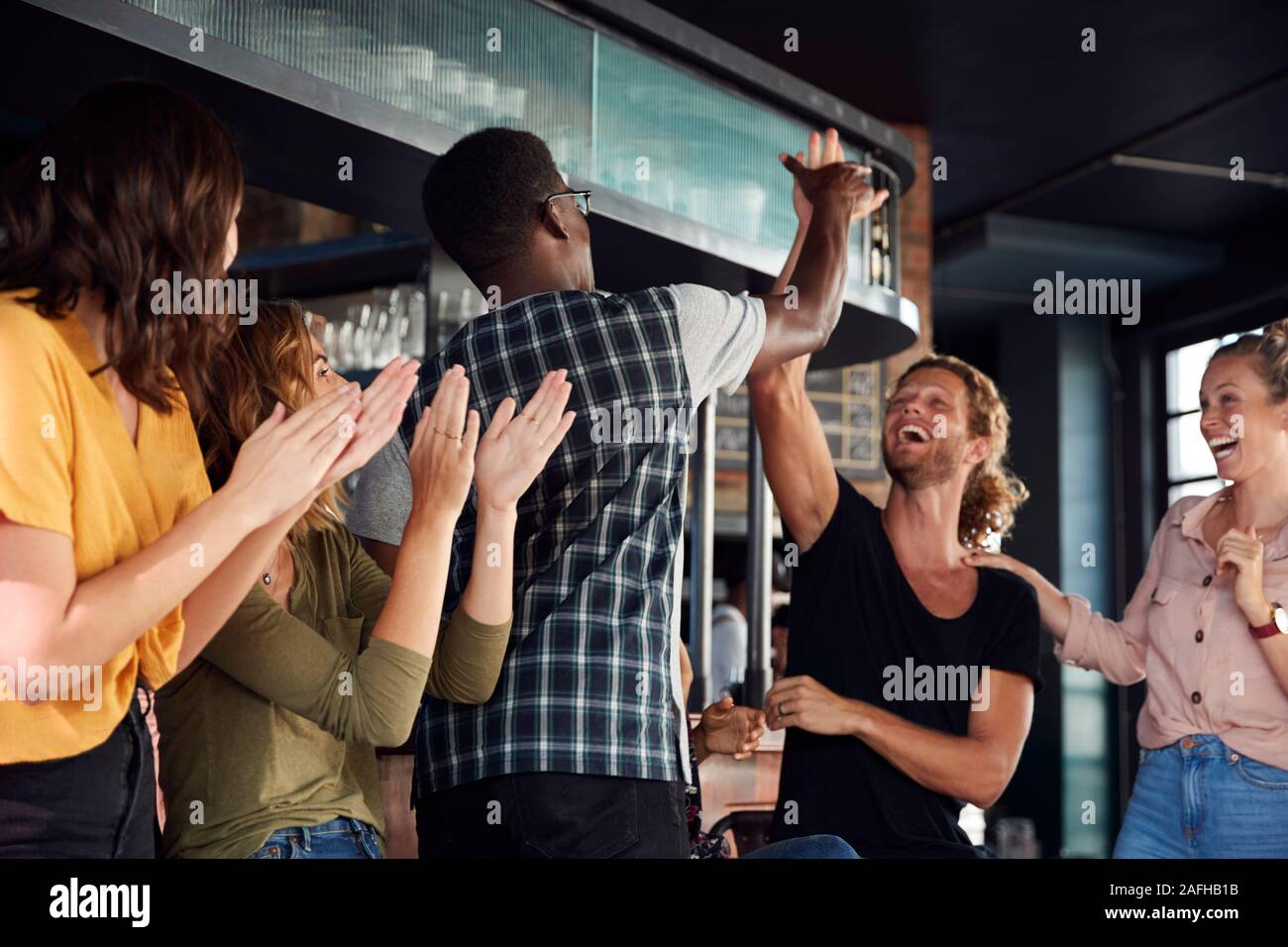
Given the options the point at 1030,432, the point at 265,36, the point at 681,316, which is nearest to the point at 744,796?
the point at 681,316

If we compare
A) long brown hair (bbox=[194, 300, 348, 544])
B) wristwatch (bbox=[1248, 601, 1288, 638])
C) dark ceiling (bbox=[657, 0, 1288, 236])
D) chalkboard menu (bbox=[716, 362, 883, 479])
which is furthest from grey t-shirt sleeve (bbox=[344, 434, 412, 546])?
chalkboard menu (bbox=[716, 362, 883, 479])

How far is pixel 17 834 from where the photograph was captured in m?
0.97

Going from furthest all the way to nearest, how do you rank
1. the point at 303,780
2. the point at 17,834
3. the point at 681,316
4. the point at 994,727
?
the point at 994,727 → the point at 681,316 → the point at 303,780 → the point at 17,834

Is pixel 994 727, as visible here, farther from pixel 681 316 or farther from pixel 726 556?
pixel 726 556

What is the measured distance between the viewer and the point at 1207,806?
1.89m

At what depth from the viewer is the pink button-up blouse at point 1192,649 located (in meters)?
1.91

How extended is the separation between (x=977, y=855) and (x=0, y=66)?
1.58 metres

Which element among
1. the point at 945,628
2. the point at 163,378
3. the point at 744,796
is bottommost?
the point at 744,796

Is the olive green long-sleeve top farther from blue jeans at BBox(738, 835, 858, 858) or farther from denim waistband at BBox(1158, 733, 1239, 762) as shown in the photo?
denim waistband at BBox(1158, 733, 1239, 762)

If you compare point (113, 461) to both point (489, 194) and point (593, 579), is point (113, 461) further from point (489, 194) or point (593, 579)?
point (489, 194)

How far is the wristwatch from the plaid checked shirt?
934 mm

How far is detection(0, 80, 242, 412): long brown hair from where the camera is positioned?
1.04 meters

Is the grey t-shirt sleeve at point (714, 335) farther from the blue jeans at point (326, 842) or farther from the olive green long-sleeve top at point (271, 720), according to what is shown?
the blue jeans at point (326, 842)

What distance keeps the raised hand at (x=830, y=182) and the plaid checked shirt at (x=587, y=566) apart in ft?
1.09
